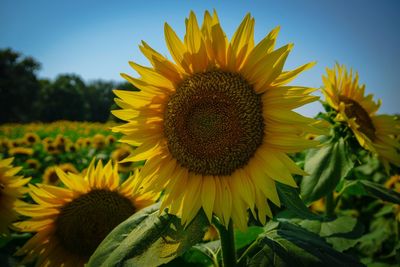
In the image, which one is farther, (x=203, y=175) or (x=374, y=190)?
(x=374, y=190)

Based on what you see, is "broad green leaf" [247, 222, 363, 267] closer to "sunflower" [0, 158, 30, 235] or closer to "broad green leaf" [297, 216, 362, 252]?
"broad green leaf" [297, 216, 362, 252]

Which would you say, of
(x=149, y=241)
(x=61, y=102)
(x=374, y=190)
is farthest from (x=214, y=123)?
(x=61, y=102)

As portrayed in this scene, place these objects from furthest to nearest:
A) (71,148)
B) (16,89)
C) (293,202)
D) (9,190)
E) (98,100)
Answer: (98,100) → (16,89) → (71,148) → (9,190) → (293,202)

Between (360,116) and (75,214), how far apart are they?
2744 millimetres

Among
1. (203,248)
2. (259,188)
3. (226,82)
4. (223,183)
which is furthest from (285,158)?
(203,248)

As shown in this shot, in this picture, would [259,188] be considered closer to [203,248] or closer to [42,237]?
[203,248]

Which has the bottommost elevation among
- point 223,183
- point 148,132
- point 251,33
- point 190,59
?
point 223,183

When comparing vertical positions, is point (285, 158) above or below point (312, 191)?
above

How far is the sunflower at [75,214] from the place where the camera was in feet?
7.38

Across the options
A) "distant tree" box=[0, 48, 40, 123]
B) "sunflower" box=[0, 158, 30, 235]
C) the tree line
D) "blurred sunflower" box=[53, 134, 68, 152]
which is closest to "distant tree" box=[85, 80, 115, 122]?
the tree line

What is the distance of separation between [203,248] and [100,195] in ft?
2.98

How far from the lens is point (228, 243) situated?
1.77 meters

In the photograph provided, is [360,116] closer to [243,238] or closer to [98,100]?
[243,238]

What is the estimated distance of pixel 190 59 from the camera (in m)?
1.73
